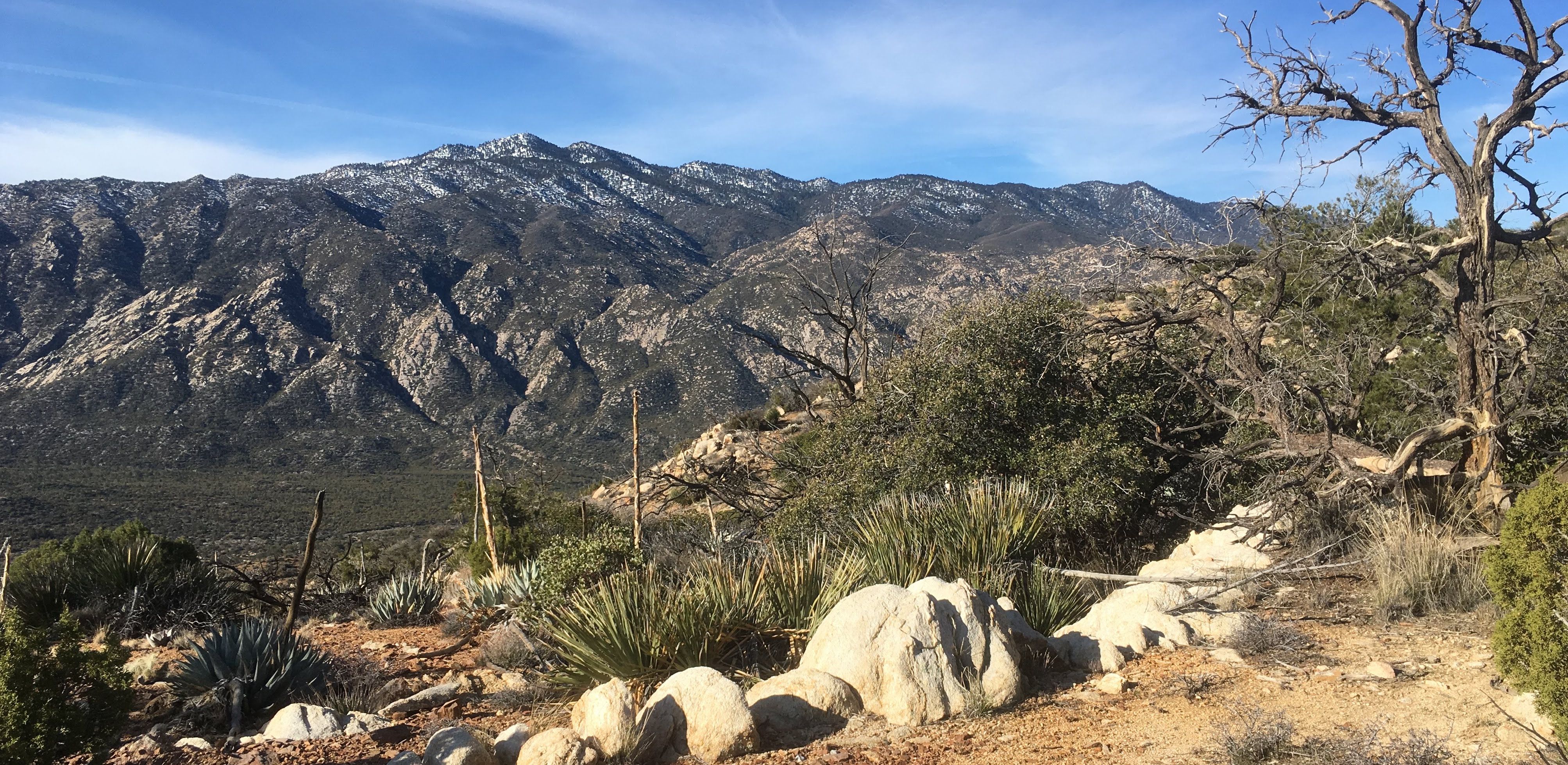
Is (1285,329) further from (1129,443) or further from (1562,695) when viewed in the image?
(1562,695)

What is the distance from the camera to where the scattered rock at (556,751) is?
15.6 ft

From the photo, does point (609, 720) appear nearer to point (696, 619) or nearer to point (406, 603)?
point (696, 619)

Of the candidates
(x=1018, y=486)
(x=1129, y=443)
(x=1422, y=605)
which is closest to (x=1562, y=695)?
(x=1422, y=605)

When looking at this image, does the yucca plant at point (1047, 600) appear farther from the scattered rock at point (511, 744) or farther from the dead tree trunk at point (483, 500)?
the dead tree trunk at point (483, 500)

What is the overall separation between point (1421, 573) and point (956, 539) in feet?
11.1

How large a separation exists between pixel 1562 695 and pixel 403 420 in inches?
2419

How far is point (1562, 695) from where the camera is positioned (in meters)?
3.66

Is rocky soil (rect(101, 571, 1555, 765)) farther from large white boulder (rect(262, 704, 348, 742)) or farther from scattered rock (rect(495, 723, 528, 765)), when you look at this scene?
scattered rock (rect(495, 723, 528, 765))

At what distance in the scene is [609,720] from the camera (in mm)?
4957

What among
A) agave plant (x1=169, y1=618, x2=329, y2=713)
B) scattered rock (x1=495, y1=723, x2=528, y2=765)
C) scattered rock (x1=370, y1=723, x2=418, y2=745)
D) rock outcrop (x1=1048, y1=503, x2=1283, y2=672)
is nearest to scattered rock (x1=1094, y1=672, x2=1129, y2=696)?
rock outcrop (x1=1048, y1=503, x2=1283, y2=672)

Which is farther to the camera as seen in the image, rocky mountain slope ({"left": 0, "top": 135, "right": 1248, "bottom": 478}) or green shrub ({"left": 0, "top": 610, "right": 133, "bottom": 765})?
rocky mountain slope ({"left": 0, "top": 135, "right": 1248, "bottom": 478})

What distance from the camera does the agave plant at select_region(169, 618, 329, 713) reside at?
675 cm

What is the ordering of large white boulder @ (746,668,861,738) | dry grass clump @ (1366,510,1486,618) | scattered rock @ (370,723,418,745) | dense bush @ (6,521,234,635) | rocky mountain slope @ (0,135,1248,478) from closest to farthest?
large white boulder @ (746,668,861,738), scattered rock @ (370,723,418,745), dry grass clump @ (1366,510,1486,618), dense bush @ (6,521,234,635), rocky mountain slope @ (0,135,1248,478)

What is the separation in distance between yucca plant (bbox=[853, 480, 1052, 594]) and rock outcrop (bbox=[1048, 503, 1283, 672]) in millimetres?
893
